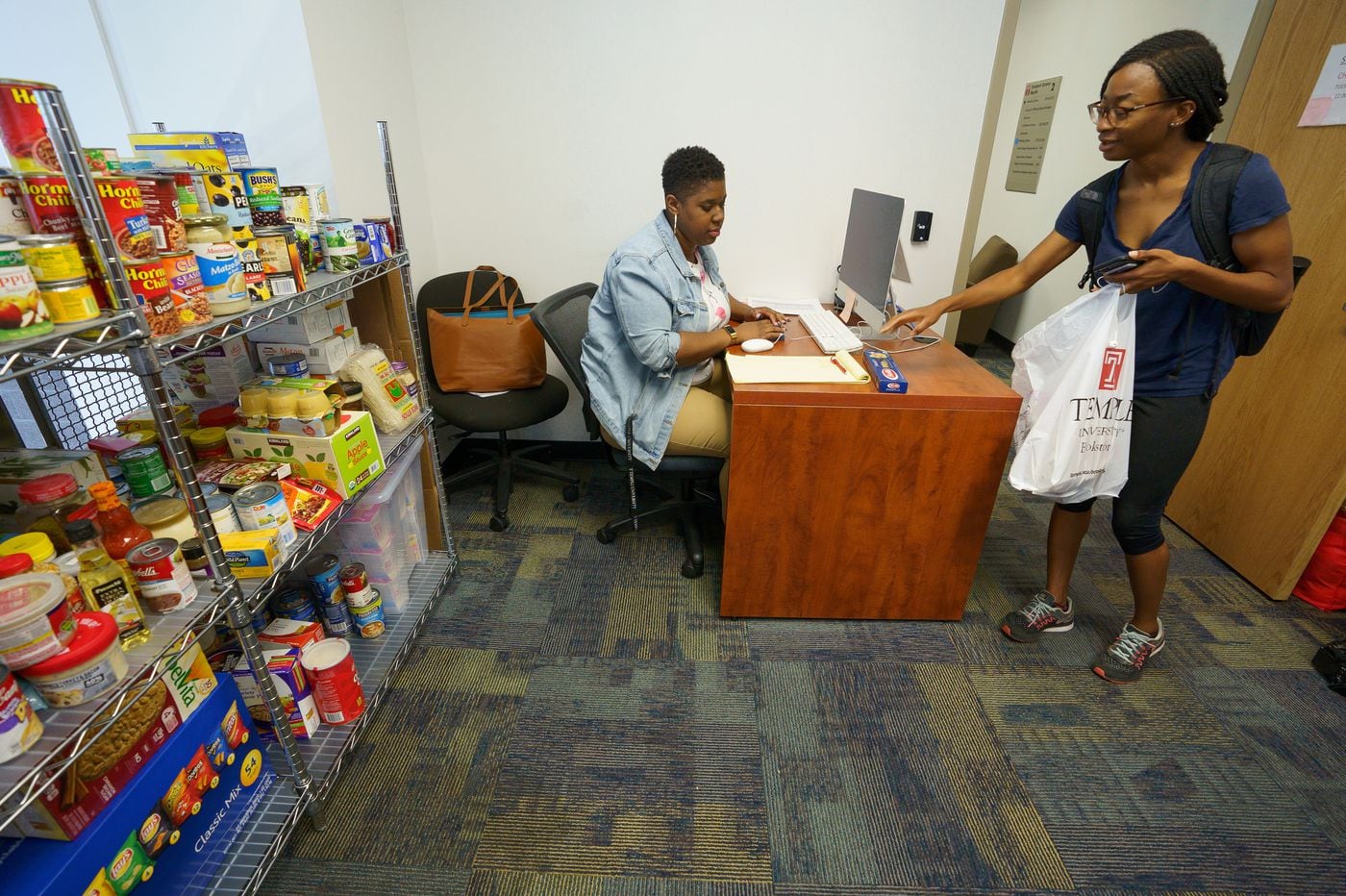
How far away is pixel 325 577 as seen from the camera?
5.40 ft

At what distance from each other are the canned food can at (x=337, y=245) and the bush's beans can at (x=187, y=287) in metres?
0.46

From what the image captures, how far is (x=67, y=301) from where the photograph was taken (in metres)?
0.83

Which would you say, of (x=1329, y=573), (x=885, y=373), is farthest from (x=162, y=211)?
(x=1329, y=573)

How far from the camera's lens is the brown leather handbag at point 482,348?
2.30 m

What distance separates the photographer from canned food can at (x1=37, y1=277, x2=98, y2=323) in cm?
83

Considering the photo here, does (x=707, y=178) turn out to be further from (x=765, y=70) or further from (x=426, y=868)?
(x=426, y=868)

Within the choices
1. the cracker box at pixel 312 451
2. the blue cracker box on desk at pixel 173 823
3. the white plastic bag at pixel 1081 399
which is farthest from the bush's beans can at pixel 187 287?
the white plastic bag at pixel 1081 399

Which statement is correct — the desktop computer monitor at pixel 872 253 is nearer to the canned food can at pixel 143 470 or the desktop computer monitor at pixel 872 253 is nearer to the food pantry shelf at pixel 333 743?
the food pantry shelf at pixel 333 743

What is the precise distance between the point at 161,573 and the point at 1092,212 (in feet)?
7.07

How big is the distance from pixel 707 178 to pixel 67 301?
1.42 m

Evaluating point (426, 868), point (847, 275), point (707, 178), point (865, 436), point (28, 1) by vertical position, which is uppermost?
point (28, 1)

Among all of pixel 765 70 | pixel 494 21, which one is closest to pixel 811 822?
pixel 765 70

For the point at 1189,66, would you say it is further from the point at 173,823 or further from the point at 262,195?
the point at 173,823

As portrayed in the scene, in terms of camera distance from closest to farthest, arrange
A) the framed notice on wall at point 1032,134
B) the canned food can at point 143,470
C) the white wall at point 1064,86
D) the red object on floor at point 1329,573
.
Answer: the canned food can at point 143,470, the red object on floor at point 1329,573, the white wall at point 1064,86, the framed notice on wall at point 1032,134
